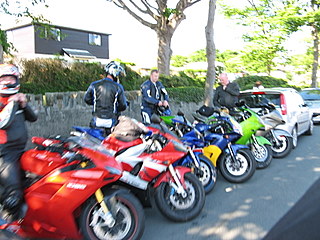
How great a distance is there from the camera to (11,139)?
3.25 m

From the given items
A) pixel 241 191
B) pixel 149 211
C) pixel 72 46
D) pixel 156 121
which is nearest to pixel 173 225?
pixel 149 211

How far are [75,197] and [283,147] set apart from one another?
19.4ft

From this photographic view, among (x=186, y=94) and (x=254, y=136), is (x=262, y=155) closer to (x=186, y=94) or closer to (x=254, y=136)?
(x=254, y=136)

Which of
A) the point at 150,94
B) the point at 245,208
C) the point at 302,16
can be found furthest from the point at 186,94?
the point at 302,16

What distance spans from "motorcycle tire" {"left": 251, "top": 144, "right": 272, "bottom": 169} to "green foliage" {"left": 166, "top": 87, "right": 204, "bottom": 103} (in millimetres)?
6037

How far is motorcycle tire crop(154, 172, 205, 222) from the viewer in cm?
392

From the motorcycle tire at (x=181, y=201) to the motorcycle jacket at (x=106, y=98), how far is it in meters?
2.03

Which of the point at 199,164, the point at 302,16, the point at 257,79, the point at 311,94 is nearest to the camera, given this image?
the point at 199,164

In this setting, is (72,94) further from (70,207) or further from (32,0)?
(70,207)

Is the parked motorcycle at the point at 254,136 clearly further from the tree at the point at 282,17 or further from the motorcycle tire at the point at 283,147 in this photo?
the tree at the point at 282,17

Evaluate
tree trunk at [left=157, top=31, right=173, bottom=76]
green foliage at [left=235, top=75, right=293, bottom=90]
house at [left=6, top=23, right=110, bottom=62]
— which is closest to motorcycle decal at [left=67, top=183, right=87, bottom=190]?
tree trunk at [left=157, top=31, right=173, bottom=76]

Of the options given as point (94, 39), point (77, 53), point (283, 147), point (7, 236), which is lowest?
point (283, 147)

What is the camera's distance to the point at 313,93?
1461 cm

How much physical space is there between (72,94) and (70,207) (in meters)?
5.68
